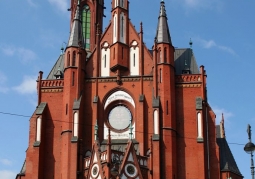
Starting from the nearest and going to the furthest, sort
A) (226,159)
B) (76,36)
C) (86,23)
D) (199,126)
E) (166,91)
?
(199,126)
(166,91)
(226,159)
(76,36)
(86,23)

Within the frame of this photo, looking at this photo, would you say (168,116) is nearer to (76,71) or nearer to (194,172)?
(194,172)

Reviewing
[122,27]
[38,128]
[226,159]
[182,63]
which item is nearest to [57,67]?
[122,27]

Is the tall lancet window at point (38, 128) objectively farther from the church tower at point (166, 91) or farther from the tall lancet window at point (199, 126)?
the tall lancet window at point (199, 126)

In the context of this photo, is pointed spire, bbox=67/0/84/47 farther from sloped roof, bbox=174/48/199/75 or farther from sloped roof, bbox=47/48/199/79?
sloped roof, bbox=174/48/199/75

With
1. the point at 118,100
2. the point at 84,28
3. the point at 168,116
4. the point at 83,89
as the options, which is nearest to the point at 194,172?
the point at 168,116

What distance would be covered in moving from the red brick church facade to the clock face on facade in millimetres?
103

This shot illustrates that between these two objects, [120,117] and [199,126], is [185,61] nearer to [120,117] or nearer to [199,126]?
[199,126]

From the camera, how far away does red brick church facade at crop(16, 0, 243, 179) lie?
4962cm

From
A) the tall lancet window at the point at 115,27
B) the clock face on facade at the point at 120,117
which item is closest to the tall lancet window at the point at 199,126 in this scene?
the clock face on facade at the point at 120,117

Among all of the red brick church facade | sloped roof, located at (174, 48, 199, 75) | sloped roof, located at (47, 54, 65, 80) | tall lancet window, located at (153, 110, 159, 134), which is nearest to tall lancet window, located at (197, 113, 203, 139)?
the red brick church facade

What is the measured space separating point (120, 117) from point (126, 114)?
2.27ft

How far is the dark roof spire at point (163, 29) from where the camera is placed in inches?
2132

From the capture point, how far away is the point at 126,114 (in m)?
53.2

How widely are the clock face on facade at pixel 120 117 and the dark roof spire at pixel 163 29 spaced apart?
26.6 ft
